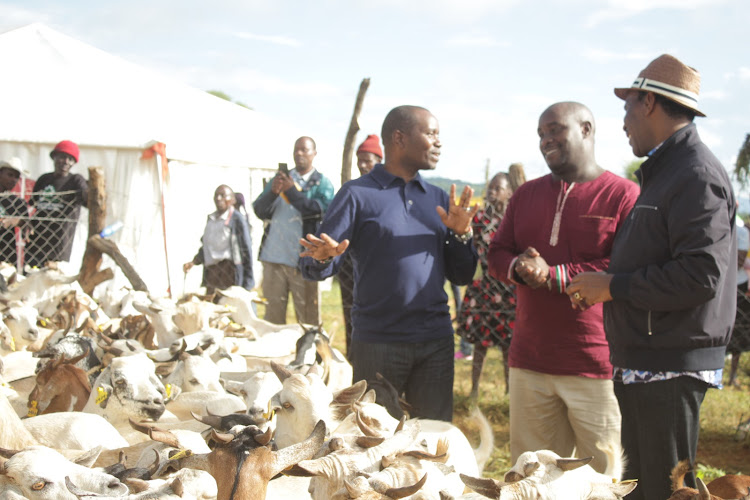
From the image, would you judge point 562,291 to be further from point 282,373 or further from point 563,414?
point 282,373

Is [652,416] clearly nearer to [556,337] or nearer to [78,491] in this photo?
[556,337]

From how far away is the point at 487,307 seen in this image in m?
6.90

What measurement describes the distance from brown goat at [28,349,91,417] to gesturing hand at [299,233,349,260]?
115 cm

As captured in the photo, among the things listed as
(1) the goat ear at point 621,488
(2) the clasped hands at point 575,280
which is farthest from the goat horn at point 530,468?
(2) the clasped hands at point 575,280

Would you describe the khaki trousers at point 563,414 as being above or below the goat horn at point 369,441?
below

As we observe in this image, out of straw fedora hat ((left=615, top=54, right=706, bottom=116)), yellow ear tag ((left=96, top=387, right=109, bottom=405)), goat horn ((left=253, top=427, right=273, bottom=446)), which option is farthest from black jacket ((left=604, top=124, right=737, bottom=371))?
yellow ear tag ((left=96, top=387, right=109, bottom=405))

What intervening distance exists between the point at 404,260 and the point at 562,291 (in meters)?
0.79

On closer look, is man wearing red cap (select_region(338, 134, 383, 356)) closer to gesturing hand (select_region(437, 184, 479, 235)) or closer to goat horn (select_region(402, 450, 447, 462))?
gesturing hand (select_region(437, 184, 479, 235))

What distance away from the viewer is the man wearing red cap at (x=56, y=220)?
294 inches

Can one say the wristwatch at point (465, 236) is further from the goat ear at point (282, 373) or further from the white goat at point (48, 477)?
the white goat at point (48, 477)

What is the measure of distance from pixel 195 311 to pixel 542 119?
265 centimetres

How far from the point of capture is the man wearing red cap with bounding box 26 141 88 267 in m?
7.47

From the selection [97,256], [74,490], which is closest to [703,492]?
[74,490]

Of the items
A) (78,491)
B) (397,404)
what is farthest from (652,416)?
(78,491)
